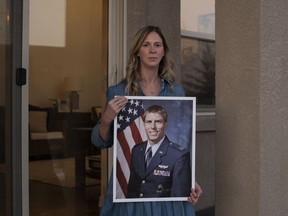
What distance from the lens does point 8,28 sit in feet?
11.0

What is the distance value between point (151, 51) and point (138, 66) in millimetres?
115

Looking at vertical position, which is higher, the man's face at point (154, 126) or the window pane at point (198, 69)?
the window pane at point (198, 69)

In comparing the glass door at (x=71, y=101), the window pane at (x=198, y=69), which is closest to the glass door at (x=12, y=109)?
the glass door at (x=71, y=101)

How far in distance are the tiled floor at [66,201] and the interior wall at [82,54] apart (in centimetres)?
77

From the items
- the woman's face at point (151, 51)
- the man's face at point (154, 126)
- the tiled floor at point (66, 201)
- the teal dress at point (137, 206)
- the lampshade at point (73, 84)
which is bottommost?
the tiled floor at point (66, 201)

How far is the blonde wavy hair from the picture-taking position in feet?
6.86

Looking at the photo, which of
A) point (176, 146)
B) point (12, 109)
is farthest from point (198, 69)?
point (176, 146)

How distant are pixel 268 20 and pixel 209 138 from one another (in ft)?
10.2

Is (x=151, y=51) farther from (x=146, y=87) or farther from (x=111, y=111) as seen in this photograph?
(x=111, y=111)

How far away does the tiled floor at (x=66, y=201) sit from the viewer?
3.79 metres

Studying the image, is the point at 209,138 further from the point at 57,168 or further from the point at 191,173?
the point at 191,173

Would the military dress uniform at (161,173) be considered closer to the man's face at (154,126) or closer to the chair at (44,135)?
the man's face at (154,126)

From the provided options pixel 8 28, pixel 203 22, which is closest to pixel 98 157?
pixel 8 28

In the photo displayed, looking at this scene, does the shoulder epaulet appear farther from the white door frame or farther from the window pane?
the window pane
